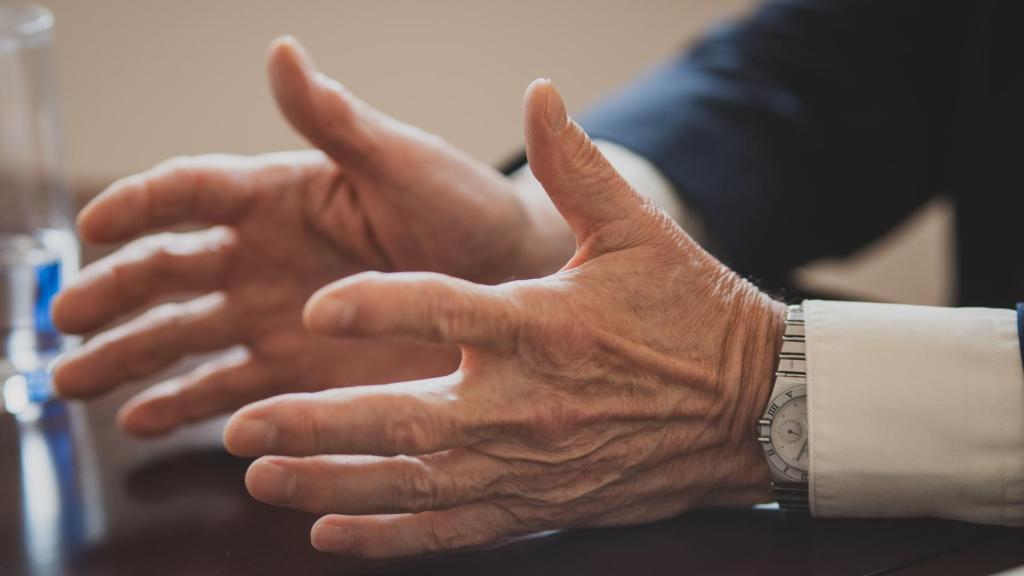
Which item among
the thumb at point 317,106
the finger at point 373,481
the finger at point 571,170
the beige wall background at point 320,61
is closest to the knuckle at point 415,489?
the finger at point 373,481

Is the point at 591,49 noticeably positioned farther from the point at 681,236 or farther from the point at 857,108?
the point at 681,236

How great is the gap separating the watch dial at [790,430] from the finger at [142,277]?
17.2 inches

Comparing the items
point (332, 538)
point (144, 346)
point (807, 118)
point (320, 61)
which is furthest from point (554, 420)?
point (320, 61)

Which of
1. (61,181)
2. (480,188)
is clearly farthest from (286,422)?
(61,181)

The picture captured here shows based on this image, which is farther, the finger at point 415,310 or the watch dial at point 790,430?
the watch dial at point 790,430

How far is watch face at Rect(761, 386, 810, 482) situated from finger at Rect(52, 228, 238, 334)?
0.44m

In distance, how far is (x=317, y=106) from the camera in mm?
636

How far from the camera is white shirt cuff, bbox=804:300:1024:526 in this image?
1.68 ft

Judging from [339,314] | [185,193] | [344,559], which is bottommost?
[344,559]

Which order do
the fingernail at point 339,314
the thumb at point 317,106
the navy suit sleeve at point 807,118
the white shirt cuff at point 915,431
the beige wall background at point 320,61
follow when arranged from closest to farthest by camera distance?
the fingernail at point 339,314 < the white shirt cuff at point 915,431 < the thumb at point 317,106 < the navy suit sleeve at point 807,118 < the beige wall background at point 320,61

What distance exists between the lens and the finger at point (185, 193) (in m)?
0.68

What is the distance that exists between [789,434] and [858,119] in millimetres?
611

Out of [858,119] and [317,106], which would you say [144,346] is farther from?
[858,119]

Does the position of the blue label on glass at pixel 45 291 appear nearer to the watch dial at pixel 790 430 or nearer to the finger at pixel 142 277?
the finger at pixel 142 277
